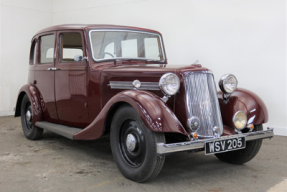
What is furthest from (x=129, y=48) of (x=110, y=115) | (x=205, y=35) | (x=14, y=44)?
(x=14, y=44)

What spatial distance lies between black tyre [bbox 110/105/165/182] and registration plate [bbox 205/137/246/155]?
16.2 inches

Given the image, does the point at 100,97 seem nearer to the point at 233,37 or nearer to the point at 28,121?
the point at 28,121

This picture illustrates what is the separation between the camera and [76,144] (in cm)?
457

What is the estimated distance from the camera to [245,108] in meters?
3.31

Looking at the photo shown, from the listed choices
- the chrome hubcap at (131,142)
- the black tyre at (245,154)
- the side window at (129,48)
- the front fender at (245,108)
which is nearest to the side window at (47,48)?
the side window at (129,48)

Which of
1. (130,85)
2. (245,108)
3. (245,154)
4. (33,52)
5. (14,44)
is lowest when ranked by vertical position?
(245,154)

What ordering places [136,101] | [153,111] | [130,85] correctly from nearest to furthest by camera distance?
[153,111], [136,101], [130,85]

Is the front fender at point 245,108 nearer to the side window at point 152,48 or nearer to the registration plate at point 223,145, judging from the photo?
the registration plate at point 223,145

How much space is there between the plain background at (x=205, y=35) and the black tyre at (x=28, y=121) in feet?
9.64

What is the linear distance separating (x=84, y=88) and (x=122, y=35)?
845 mm

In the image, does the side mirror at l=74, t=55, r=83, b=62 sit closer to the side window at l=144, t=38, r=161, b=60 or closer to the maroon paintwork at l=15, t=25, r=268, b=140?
the maroon paintwork at l=15, t=25, r=268, b=140

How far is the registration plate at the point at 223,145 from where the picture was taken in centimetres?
276

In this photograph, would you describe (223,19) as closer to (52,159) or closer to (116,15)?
(116,15)

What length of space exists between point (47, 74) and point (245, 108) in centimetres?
276
